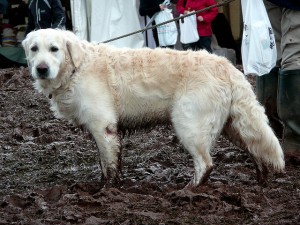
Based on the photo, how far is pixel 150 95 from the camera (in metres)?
6.50

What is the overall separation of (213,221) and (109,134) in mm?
1637

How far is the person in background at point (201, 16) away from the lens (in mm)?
14680

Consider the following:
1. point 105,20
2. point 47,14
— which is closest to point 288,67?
point 47,14

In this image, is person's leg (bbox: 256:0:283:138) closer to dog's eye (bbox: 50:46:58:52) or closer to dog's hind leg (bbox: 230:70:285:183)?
dog's hind leg (bbox: 230:70:285:183)

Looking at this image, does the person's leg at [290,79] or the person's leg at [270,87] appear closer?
the person's leg at [290,79]

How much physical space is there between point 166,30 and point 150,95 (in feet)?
28.1

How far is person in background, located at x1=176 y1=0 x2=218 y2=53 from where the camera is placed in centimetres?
1468

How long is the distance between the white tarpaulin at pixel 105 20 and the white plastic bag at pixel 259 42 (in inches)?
322

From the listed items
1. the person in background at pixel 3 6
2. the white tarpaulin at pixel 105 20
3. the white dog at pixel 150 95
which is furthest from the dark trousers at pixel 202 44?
the white dog at pixel 150 95

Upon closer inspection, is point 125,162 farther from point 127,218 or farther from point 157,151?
point 127,218

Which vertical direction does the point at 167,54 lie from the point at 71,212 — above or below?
above

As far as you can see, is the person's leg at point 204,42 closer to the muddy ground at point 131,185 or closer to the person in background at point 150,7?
the person in background at point 150,7

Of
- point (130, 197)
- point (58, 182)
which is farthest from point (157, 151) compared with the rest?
point (130, 197)

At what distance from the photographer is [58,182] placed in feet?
22.8
